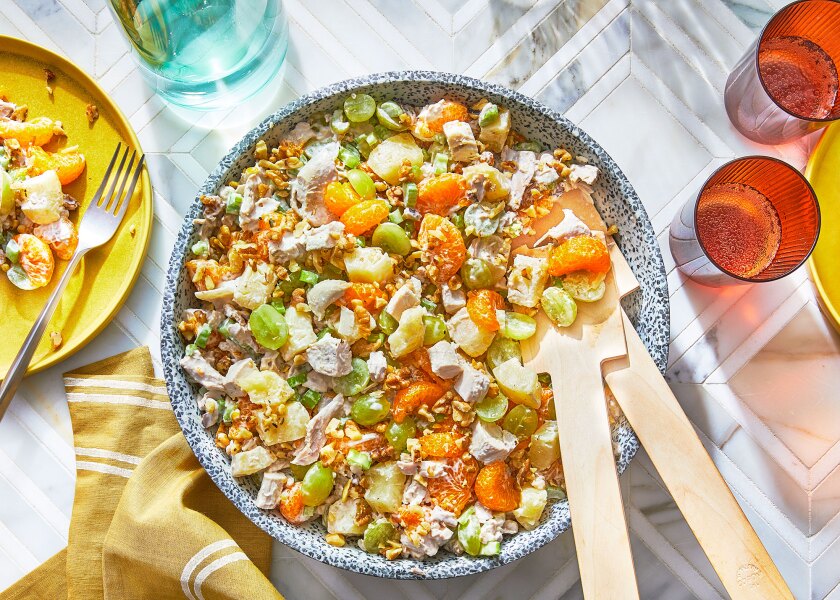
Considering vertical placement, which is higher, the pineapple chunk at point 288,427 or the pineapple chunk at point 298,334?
the pineapple chunk at point 298,334

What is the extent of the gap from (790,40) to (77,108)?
5.81 ft

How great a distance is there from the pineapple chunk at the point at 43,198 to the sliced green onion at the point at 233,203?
0.45 meters

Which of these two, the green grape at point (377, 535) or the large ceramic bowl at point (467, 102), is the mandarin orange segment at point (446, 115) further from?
the green grape at point (377, 535)

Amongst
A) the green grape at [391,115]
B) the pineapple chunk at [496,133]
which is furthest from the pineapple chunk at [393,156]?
the pineapple chunk at [496,133]

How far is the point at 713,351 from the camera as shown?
5.71ft

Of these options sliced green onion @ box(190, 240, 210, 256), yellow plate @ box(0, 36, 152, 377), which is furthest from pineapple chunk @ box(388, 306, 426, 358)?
yellow plate @ box(0, 36, 152, 377)

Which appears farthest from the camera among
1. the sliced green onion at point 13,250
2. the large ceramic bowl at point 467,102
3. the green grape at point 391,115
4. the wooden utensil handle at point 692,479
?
the sliced green onion at point 13,250

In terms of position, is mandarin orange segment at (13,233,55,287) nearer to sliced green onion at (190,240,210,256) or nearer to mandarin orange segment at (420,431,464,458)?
sliced green onion at (190,240,210,256)

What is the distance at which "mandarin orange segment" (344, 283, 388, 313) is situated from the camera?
1.49 metres

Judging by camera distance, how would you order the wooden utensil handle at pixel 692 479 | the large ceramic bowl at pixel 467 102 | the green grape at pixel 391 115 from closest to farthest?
the wooden utensil handle at pixel 692 479 < the large ceramic bowl at pixel 467 102 < the green grape at pixel 391 115

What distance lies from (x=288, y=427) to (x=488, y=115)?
0.78 m

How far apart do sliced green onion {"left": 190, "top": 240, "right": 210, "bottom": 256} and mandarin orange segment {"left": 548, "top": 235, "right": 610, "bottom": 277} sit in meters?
0.74

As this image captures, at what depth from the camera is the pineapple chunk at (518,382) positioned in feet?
4.81

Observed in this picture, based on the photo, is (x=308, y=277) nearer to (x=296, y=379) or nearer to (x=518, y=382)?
(x=296, y=379)
